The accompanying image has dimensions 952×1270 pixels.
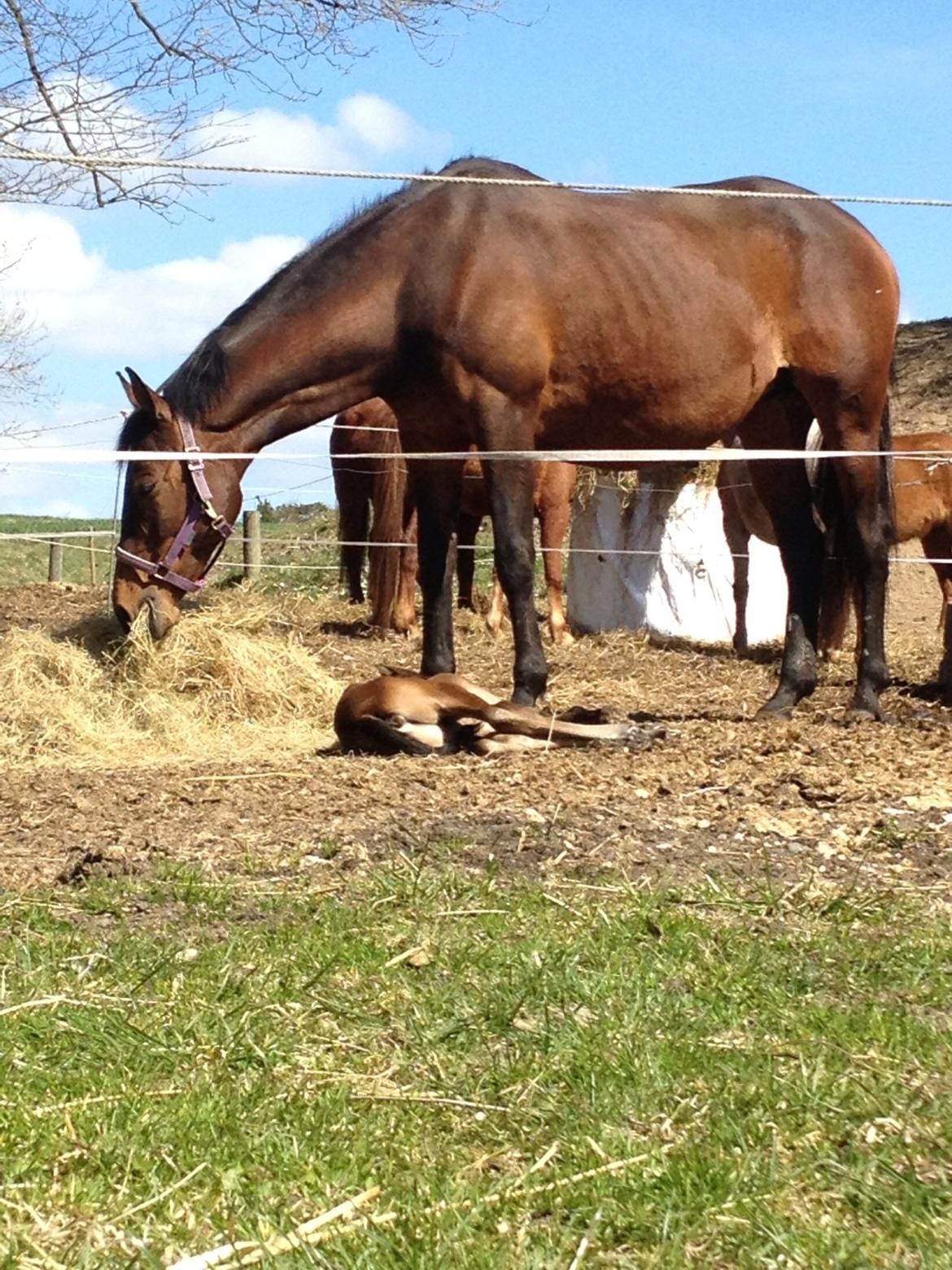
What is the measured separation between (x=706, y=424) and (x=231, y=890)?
4156 millimetres

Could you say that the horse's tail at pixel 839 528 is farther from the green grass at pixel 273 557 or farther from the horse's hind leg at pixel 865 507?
the green grass at pixel 273 557

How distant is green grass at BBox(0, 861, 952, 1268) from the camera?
232 centimetres

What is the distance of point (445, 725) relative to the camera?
6.82 m

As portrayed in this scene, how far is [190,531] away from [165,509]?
0.47 feet

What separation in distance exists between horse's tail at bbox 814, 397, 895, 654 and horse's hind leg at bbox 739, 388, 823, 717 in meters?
0.13

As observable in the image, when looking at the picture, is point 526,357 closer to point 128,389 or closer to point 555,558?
point 128,389

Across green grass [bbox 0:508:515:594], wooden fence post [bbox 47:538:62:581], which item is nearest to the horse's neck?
green grass [bbox 0:508:515:594]

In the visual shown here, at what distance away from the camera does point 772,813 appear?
16.9ft

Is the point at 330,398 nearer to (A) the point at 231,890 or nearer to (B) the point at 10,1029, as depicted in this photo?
(A) the point at 231,890

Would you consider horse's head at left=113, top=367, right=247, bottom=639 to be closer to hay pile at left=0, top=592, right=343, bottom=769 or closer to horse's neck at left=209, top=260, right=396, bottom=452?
horse's neck at left=209, top=260, right=396, bottom=452

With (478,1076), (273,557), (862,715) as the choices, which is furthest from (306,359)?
(273,557)

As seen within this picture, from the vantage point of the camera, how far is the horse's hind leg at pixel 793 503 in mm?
8000

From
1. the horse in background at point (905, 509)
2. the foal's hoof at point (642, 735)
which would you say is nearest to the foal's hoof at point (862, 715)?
the foal's hoof at point (642, 735)

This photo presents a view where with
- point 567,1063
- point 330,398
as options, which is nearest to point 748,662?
point 330,398
